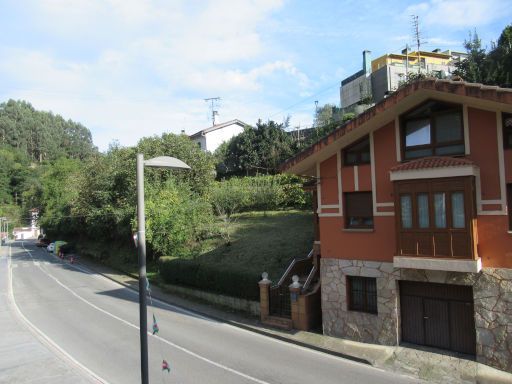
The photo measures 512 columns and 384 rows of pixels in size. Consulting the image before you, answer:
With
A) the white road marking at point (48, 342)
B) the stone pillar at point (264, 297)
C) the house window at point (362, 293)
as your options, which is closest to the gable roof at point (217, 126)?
the white road marking at point (48, 342)

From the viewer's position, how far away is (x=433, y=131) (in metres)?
12.4

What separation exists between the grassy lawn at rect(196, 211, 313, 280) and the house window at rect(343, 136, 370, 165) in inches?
280

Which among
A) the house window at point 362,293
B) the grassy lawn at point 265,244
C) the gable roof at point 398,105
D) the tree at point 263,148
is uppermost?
the tree at point 263,148

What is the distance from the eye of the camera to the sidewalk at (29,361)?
453 inches

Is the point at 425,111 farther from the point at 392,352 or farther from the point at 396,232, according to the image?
the point at 392,352

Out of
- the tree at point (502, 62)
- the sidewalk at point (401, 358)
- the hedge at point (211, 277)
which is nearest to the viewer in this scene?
the sidewalk at point (401, 358)

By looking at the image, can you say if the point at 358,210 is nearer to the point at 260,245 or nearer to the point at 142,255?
the point at 142,255

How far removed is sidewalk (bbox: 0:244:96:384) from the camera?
1150 centimetres

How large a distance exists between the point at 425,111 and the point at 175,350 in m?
10.9

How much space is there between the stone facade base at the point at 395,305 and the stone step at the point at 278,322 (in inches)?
58.5

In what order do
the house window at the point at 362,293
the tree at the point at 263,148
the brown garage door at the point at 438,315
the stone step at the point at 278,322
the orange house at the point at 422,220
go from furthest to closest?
the tree at the point at 263,148
the stone step at the point at 278,322
the house window at the point at 362,293
the brown garage door at the point at 438,315
the orange house at the point at 422,220

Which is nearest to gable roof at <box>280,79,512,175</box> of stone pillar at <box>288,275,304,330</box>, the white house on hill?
stone pillar at <box>288,275,304,330</box>

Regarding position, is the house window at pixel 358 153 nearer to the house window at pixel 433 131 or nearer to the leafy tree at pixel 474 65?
the house window at pixel 433 131

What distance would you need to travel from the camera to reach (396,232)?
12.5 m
